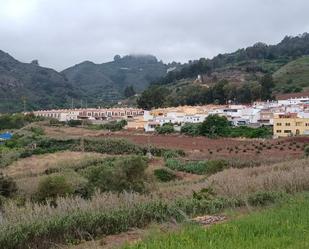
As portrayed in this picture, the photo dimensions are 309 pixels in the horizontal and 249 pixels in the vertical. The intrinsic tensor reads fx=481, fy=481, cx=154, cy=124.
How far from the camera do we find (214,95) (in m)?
92.5

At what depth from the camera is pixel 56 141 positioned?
52.1 metres

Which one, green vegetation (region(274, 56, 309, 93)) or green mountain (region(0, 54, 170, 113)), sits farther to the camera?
green mountain (region(0, 54, 170, 113))

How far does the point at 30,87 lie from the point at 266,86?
67406 mm

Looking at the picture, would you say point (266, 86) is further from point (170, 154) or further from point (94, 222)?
point (94, 222)

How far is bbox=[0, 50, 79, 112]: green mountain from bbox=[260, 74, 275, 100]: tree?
55984 mm

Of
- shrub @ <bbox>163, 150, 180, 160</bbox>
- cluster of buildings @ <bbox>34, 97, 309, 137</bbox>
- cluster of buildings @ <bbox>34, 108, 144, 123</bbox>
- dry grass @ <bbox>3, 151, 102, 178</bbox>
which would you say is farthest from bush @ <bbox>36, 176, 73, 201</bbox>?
cluster of buildings @ <bbox>34, 108, 144, 123</bbox>

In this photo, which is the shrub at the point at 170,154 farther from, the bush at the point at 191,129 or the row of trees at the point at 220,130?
the bush at the point at 191,129

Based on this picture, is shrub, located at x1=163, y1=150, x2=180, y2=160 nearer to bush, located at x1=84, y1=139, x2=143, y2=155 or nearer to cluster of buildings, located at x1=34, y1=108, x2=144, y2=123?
bush, located at x1=84, y1=139, x2=143, y2=155

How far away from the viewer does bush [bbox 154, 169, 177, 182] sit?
3073cm

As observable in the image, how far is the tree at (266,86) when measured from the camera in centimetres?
8431

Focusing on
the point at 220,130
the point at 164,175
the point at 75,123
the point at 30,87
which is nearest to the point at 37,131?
the point at 75,123

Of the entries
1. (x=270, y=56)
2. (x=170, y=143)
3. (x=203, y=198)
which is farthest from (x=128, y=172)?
(x=270, y=56)

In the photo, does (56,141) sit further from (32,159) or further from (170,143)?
(170,143)

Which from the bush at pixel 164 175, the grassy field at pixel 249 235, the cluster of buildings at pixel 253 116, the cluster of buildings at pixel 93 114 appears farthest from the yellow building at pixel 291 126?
the grassy field at pixel 249 235
